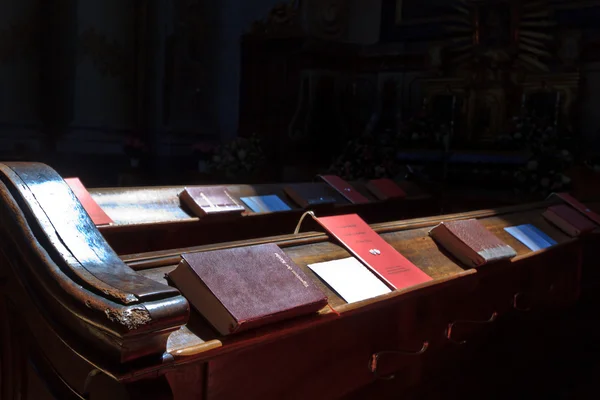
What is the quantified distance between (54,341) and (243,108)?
716cm

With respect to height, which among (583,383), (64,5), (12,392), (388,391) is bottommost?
(583,383)

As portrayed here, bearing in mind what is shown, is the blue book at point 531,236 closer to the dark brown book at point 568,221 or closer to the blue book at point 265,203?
the dark brown book at point 568,221

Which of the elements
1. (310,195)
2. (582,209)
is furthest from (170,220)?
(582,209)

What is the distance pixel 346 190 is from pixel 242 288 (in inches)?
116

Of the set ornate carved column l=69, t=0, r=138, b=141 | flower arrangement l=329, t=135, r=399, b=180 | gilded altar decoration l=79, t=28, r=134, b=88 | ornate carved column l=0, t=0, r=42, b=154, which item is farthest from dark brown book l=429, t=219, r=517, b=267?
gilded altar decoration l=79, t=28, r=134, b=88

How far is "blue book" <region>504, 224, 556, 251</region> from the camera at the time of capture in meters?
2.70

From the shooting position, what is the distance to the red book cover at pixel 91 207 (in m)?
2.62

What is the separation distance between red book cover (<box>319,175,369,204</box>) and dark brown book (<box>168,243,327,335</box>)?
2.64 m

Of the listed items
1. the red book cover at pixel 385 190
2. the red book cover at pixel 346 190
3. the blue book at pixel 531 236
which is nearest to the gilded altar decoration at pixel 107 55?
the red book cover at pixel 346 190

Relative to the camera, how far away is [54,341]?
1181 mm

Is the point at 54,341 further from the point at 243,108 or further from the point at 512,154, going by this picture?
the point at 243,108

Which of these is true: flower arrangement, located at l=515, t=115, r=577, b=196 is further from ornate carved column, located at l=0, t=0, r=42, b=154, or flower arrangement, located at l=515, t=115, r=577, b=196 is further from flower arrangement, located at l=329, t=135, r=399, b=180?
ornate carved column, located at l=0, t=0, r=42, b=154

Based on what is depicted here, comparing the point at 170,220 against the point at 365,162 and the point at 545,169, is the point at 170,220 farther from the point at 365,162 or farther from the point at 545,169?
the point at 365,162

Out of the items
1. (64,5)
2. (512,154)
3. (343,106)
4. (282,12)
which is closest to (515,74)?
(512,154)
